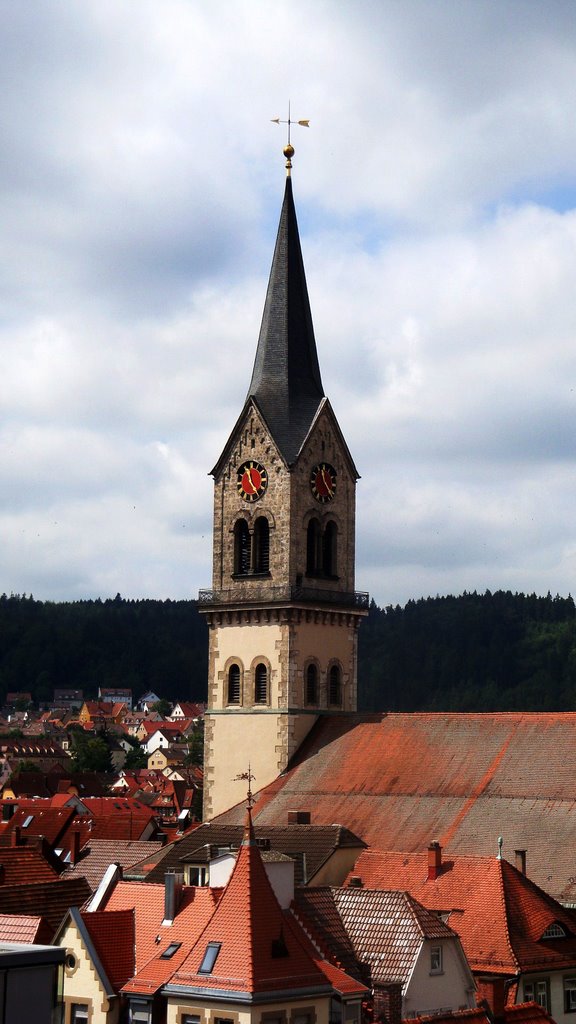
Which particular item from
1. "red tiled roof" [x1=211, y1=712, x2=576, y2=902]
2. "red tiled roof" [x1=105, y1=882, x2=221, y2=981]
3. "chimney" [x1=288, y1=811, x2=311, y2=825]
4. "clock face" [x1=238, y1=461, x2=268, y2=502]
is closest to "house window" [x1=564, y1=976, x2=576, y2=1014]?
"red tiled roof" [x1=211, y1=712, x2=576, y2=902]

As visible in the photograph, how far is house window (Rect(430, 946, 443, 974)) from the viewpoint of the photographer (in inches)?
1588

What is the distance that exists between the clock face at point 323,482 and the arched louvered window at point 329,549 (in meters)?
1.09

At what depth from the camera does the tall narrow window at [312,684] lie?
2544 inches

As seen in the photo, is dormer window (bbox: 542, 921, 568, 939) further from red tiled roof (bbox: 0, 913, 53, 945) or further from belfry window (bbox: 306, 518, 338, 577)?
belfry window (bbox: 306, 518, 338, 577)

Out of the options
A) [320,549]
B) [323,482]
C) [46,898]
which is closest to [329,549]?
[320,549]

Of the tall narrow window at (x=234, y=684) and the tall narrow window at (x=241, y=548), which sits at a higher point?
the tall narrow window at (x=241, y=548)

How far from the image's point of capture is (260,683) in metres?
65.0

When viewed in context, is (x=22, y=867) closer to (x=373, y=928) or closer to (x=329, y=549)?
(x=373, y=928)

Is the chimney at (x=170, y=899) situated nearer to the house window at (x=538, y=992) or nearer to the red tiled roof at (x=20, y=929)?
the red tiled roof at (x=20, y=929)

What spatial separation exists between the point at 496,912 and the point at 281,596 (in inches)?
816

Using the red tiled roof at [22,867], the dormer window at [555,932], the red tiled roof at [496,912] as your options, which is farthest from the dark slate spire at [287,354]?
the dormer window at [555,932]

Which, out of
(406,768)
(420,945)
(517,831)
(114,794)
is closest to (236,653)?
(406,768)

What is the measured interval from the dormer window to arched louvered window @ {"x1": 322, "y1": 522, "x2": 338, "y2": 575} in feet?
74.3

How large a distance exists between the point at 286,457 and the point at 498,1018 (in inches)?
1148
